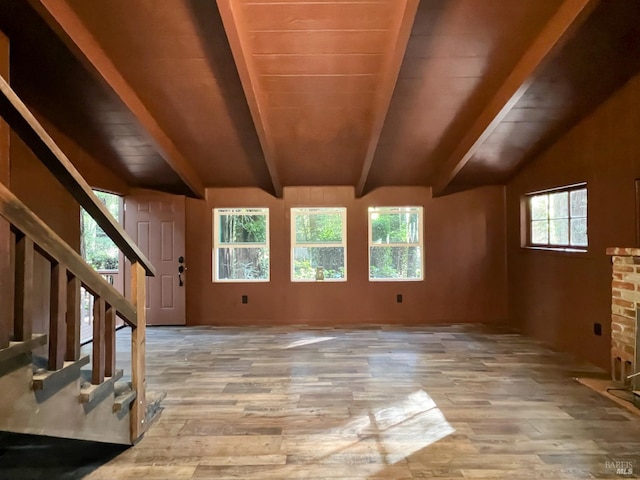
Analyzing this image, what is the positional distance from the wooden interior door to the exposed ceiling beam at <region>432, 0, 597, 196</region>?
4.06m

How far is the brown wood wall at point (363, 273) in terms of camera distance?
6.11 m

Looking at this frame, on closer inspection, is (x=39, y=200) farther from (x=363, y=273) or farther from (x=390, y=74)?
(x=363, y=273)

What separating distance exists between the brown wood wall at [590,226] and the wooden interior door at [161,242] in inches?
194

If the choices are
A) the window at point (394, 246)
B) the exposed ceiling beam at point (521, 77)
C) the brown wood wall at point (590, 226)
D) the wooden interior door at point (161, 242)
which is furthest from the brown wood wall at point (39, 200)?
the brown wood wall at point (590, 226)

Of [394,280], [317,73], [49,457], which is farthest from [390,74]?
[49,457]

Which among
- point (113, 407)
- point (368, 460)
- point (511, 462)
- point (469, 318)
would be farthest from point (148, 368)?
point (469, 318)

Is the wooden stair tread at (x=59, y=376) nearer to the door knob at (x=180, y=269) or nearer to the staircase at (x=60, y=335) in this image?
the staircase at (x=60, y=335)

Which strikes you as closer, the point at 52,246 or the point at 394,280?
the point at 52,246

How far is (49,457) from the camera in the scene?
95.5 inches

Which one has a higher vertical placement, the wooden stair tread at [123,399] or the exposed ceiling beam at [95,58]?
the exposed ceiling beam at [95,58]

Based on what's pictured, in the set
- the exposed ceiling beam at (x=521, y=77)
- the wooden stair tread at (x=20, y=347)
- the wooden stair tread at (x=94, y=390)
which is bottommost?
the wooden stair tread at (x=94, y=390)

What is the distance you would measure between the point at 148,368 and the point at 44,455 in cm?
154

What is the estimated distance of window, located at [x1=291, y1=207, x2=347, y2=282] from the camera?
245 inches

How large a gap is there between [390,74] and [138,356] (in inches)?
114
